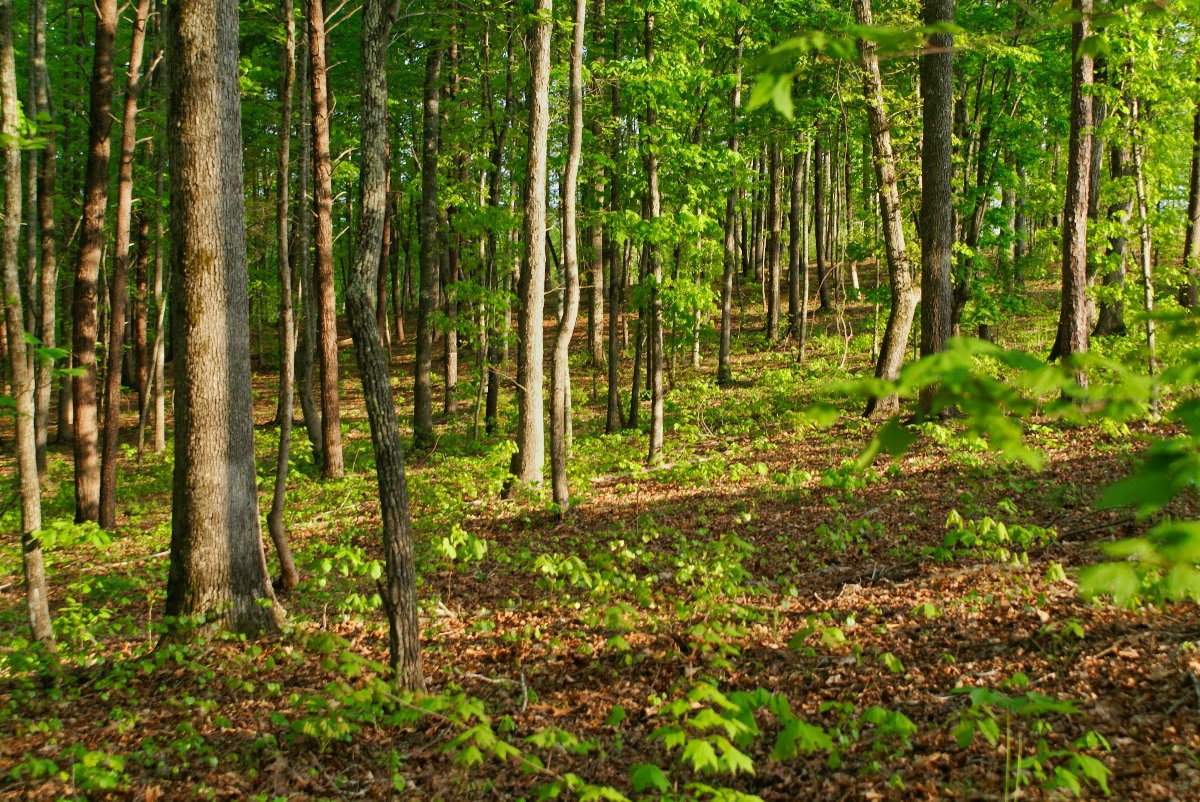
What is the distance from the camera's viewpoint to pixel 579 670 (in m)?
5.82

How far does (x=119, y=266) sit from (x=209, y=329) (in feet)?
23.2

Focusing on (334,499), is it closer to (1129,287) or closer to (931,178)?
(931,178)

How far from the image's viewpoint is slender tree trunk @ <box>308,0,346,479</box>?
39.3 ft

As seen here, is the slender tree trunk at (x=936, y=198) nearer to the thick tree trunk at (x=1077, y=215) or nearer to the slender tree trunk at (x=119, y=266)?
the thick tree trunk at (x=1077, y=215)

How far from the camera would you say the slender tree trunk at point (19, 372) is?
5.56 metres

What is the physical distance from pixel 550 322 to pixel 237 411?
2821 centimetres

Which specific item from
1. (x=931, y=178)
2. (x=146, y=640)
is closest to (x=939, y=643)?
(x=146, y=640)

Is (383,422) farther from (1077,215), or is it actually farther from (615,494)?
(1077,215)

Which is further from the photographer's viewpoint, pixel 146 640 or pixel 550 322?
pixel 550 322

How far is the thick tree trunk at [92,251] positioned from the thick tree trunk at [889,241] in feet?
38.7

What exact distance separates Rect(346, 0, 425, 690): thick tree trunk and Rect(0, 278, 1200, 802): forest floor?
0.37 metres

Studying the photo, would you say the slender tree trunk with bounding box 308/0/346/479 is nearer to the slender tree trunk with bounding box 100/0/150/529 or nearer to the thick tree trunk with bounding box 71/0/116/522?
the slender tree trunk with bounding box 100/0/150/529

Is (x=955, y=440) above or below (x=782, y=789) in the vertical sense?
above

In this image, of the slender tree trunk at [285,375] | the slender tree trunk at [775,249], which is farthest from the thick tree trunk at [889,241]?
the slender tree trunk at [775,249]
